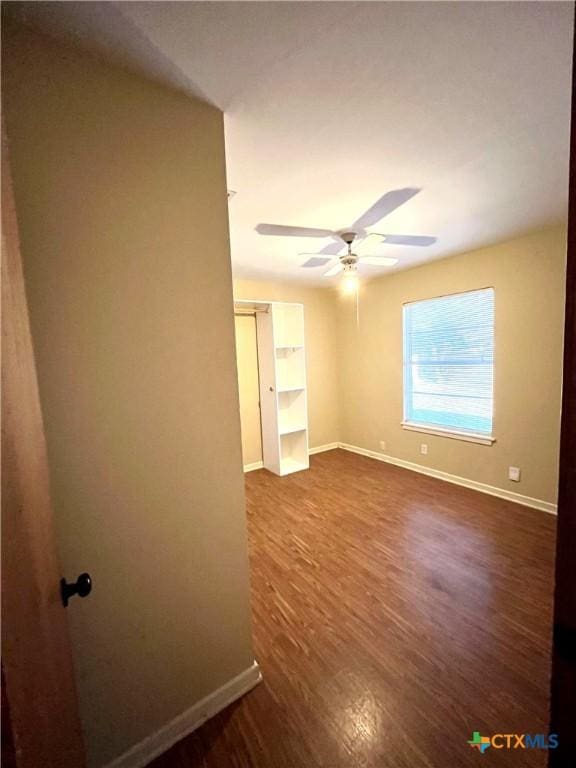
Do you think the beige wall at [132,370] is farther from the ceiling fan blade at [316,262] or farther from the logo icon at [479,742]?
the ceiling fan blade at [316,262]

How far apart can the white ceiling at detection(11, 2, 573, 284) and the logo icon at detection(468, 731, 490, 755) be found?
242 centimetres

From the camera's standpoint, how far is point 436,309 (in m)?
3.44

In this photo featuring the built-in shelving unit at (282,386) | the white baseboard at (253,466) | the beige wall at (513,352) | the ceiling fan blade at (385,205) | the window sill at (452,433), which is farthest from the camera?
the white baseboard at (253,466)

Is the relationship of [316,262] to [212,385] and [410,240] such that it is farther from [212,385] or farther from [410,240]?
[212,385]

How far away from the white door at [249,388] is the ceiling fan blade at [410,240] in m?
1.96

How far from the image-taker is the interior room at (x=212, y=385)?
707 mm

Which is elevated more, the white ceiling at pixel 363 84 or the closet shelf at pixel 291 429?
the white ceiling at pixel 363 84

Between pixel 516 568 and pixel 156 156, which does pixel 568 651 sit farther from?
pixel 516 568

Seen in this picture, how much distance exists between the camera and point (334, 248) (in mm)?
2742

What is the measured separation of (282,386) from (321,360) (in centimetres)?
96

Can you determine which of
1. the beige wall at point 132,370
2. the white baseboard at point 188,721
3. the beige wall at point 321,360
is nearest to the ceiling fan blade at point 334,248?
the beige wall at point 321,360

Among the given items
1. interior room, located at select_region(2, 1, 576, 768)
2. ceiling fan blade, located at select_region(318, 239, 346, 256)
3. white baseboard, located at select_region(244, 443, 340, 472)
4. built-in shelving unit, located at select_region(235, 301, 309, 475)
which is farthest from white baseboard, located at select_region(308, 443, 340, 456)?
ceiling fan blade, located at select_region(318, 239, 346, 256)

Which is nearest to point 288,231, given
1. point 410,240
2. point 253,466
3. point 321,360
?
point 410,240

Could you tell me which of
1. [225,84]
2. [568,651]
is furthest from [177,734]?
[225,84]
